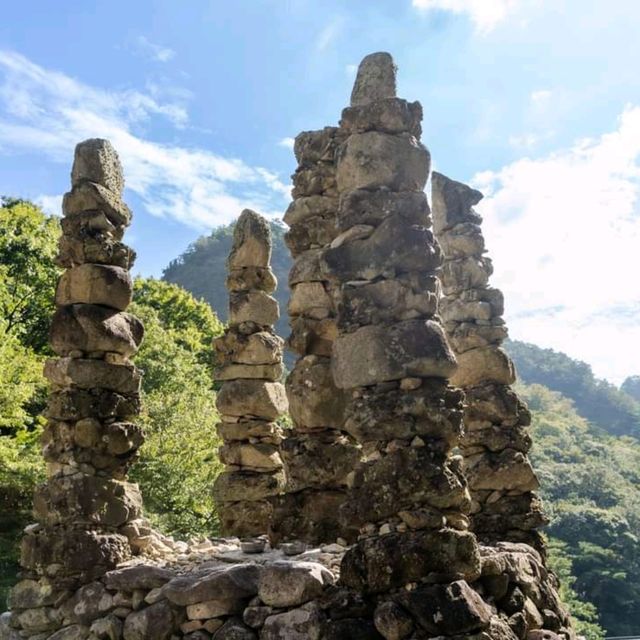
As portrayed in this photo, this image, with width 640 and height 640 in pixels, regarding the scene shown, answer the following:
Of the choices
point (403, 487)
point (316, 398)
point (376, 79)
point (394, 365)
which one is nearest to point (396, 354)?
point (394, 365)

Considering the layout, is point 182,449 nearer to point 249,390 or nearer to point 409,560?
point 249,390

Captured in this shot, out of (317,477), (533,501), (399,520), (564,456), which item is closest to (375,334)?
(399,520)

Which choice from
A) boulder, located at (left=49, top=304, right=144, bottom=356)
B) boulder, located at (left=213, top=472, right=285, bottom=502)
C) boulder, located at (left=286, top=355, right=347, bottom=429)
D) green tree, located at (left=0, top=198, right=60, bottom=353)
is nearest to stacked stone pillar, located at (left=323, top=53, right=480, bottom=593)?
boulder, located at (left=286, top=355, right=347, bottom=429)

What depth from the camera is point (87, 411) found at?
7.54m

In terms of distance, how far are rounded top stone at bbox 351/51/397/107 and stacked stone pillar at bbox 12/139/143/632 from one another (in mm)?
3467

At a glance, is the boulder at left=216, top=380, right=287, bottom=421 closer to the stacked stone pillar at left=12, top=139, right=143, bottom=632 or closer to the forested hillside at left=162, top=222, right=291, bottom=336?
the stacked stone pillar at left=12, top=139, right=143, bottom=632

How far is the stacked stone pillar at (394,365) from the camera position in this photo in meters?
5.15

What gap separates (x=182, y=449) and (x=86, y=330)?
32.7ft

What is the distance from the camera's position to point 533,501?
29.0ft

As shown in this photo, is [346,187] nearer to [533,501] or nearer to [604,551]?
[533,501]

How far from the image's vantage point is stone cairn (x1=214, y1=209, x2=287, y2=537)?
1020 centimetres

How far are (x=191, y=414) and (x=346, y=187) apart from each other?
12.9 m

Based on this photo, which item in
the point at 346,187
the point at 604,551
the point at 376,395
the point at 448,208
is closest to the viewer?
the point at 376,395

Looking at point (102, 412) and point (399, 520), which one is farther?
point (102, 412)
